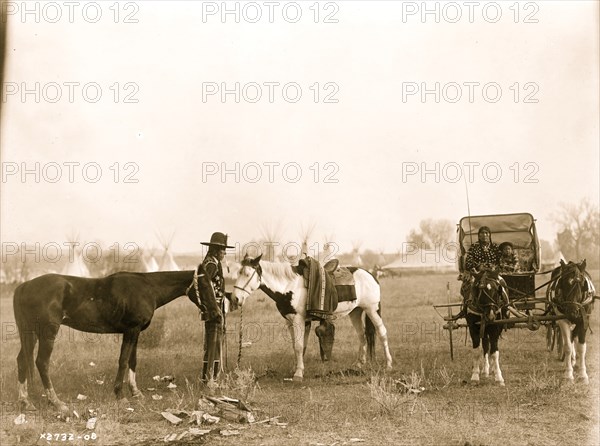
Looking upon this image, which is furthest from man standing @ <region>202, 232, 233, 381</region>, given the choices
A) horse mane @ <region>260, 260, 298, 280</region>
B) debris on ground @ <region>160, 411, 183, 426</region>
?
debris on ground @ <region>160, 411, 183, 426</region>

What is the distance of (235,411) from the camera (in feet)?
23.5

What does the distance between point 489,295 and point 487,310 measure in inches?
9.6

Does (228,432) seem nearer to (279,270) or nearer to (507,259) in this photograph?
(279,270)

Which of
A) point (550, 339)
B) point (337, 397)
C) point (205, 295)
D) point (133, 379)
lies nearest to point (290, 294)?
point (205, 295)

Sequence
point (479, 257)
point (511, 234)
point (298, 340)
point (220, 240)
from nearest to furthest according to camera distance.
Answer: point (220, 240) < point (479, 257) < point (298, 340) < point (511, 234)

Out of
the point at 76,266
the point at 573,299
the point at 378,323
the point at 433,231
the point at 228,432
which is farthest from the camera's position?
the point at 433,231

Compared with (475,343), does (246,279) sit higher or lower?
higher

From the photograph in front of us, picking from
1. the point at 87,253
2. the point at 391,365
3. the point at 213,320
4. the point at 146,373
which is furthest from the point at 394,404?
the point at 87,253

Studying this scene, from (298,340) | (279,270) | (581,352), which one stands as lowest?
(581,352)

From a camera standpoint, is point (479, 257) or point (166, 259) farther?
point (166, 259)

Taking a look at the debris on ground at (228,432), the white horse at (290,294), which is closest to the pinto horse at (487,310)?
the white horse at (290,294)

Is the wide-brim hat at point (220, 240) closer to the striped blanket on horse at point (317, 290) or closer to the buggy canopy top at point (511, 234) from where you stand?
the striped blanket on horse at point (317, 290)

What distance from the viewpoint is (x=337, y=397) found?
8516 millimetres

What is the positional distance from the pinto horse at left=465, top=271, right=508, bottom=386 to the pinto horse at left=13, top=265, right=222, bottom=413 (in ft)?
13.8
